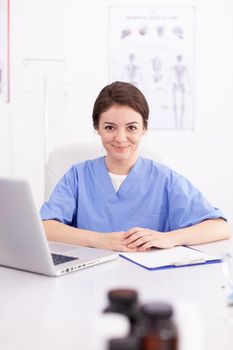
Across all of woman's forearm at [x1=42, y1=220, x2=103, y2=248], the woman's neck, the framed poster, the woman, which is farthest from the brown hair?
the framed poster

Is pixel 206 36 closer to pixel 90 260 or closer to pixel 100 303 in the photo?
pixel 90 260

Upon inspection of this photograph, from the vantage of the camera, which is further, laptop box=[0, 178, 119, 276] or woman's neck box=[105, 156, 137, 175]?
woman's neck box=[105, 156, 137, 175]

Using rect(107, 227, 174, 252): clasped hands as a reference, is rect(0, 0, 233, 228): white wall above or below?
above

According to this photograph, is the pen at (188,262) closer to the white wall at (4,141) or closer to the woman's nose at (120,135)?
A: the woman's nose at (120,135)

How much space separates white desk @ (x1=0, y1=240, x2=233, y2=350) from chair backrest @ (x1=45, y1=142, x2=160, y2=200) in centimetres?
75

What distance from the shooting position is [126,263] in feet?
4.05

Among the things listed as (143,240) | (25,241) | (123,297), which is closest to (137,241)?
(143,240)

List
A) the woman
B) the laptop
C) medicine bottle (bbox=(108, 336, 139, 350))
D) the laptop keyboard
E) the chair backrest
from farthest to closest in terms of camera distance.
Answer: the chair backrest < the woman < the laptop keyboard < the laptop < medicine bottle (bbox=(108, 336, 139, 350))

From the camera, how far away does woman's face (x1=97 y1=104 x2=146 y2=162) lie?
1706mm

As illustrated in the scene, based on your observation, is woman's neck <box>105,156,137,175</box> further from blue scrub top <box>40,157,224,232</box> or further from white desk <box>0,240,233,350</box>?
white desk <box>0,240,233,350</box>

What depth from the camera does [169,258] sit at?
125 cm

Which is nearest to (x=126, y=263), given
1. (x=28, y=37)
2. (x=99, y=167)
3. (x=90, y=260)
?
(x=90, y=260)

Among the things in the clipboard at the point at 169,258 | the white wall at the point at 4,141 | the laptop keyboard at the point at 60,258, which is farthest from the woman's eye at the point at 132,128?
the white wall at the point at 4,141

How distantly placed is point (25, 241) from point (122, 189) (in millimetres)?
639
